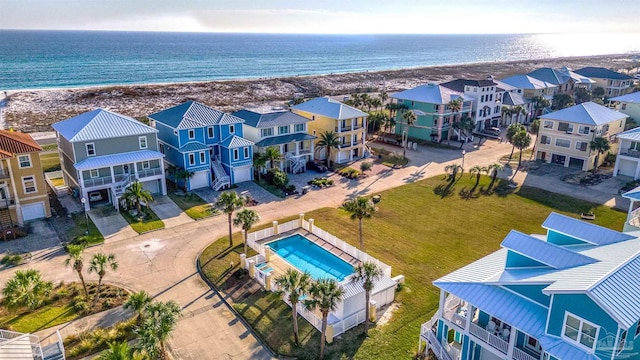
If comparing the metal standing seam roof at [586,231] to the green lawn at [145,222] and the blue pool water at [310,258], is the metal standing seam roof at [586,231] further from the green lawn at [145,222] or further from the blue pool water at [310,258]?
the green lawn at [145,222]

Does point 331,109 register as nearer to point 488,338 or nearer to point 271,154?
point 271,154

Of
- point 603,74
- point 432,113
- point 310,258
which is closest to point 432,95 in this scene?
point 432,113

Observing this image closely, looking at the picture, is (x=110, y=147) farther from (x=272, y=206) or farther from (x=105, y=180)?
(x=272, y=206)

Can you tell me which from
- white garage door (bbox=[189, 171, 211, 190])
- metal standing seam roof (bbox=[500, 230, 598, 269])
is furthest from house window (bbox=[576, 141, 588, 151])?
white garage door (bbox=[189, 171, 211, 190])

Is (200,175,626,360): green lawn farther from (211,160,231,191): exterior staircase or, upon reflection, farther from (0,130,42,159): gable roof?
(0,130,42,159): gable roof

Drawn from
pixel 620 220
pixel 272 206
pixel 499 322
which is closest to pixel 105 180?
pixel 272 206
